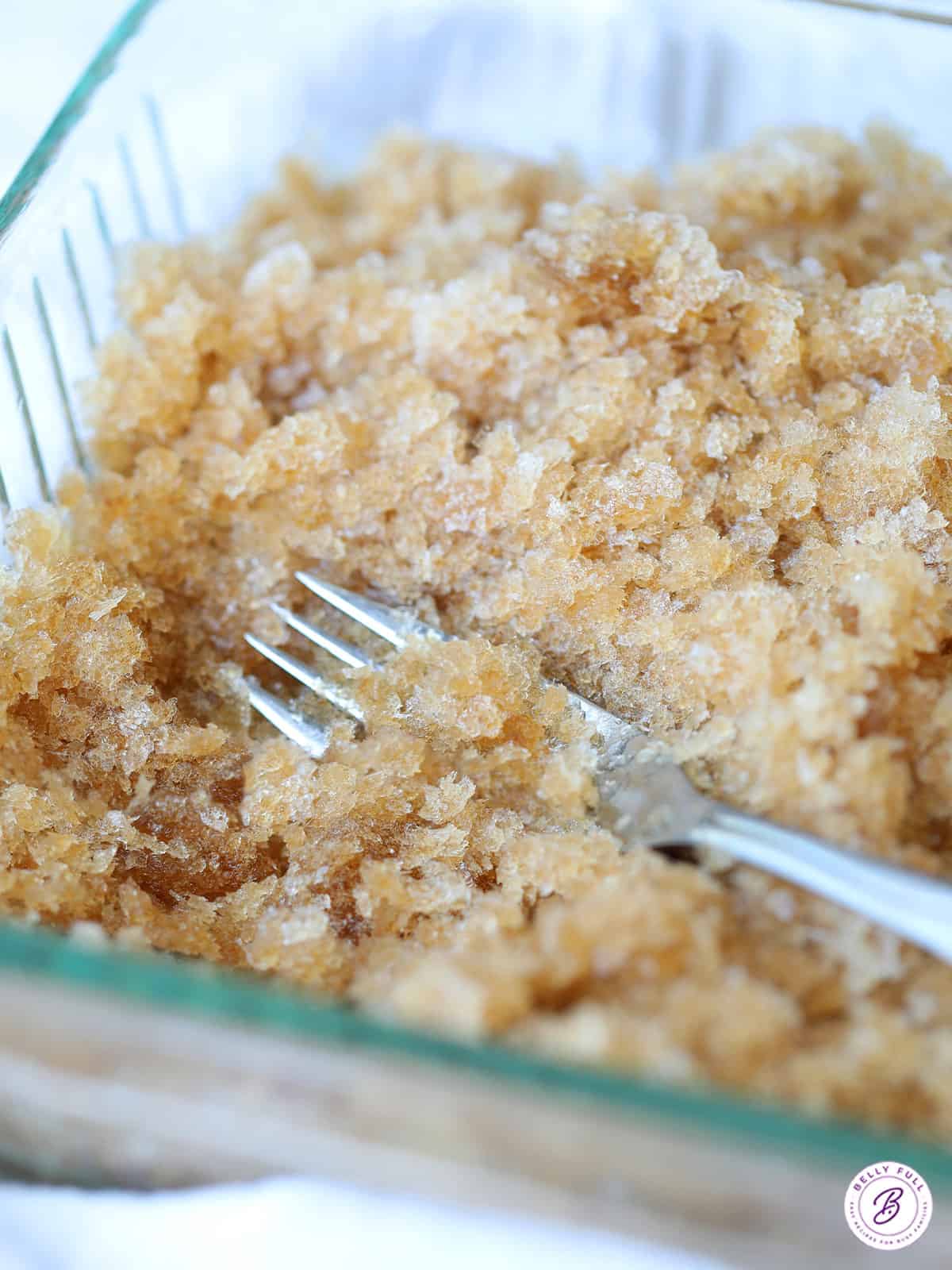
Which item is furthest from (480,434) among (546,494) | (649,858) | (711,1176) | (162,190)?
(711,1176)

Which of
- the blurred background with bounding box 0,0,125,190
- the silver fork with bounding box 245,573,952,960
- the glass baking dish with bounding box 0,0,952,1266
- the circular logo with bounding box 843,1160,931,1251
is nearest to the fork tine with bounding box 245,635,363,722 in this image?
the silver fork with bounding box 245,573,952,960

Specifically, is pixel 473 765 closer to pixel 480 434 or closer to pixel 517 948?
pixel 517 948

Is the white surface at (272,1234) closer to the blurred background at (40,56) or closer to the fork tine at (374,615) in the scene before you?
the fork tine at (374,615)

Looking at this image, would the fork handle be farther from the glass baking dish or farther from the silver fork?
the glass baking dish

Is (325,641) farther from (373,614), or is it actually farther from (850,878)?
(850,878)

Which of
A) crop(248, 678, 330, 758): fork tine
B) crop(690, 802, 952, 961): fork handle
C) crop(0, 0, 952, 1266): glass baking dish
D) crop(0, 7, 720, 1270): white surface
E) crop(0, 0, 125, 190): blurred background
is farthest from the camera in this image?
crop(0, 0, 125, 190): blurred background
